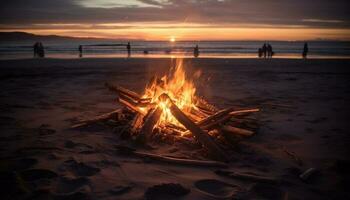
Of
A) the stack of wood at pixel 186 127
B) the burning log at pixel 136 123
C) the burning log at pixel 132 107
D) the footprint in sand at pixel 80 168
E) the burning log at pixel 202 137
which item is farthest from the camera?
the burning log at pixel 132 107

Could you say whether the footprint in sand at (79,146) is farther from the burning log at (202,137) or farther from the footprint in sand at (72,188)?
the burning log at (202,137)

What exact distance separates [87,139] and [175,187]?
2.93 m

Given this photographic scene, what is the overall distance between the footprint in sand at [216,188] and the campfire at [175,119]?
86cm

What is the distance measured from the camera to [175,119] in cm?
691

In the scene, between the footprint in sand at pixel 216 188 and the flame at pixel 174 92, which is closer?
the footprint in sand at pixel 216 188

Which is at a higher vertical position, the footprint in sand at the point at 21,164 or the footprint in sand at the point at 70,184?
the footprint in sand at the point at 21,164

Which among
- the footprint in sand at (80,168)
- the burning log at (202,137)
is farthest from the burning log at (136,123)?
the footprint in sand at (80,168)

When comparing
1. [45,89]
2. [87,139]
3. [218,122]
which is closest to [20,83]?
[45,89]

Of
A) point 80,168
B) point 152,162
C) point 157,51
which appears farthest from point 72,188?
point 157,51

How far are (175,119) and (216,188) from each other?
270cm

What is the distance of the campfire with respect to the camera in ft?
19.7

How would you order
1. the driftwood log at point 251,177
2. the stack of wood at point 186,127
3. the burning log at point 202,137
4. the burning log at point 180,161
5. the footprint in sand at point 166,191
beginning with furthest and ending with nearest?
the stack of wood at point 186,127, the burning log at point 202,137, the burning log at point 180,161, the driftwood log at point 251,177, the footprint in sand at point 166,191

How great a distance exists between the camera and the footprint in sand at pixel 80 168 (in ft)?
15.9

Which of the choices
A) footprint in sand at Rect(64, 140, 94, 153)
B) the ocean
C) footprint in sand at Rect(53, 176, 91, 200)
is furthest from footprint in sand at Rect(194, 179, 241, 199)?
the ocean
